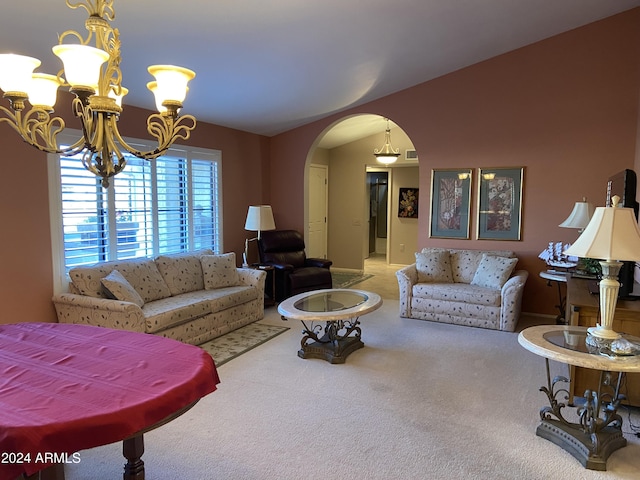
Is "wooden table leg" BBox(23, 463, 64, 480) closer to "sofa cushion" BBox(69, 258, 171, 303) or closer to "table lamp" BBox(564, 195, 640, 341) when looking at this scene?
"sofa cushion" BBox(69, 258, 171, 303)

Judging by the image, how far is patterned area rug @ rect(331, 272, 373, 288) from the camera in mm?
7539

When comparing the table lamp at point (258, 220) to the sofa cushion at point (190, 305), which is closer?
the sofa cushion at point (190, 305)

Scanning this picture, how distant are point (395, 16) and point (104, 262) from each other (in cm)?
369

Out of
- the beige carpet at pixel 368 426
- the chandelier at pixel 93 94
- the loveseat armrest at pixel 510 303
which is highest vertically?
the chandelier at pixel 93 94

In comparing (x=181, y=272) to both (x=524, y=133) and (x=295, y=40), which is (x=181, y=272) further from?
(x=524, y=133)

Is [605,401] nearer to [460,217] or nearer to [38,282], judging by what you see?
[460,217]

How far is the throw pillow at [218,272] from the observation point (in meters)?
5.09

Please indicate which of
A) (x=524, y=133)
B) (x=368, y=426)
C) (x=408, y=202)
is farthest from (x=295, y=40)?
(x=408, y=202)

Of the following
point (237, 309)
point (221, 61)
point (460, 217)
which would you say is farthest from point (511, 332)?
point (221, 61)

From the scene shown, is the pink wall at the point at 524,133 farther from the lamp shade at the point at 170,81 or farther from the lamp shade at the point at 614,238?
the lamp shade at the point at 614,238

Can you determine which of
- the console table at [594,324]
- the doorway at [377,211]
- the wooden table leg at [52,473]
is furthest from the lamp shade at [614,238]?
the doorway at [377,211]

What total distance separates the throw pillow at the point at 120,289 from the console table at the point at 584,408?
325 centimetres

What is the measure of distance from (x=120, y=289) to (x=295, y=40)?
9.16 feet

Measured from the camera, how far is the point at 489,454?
2.56 m
